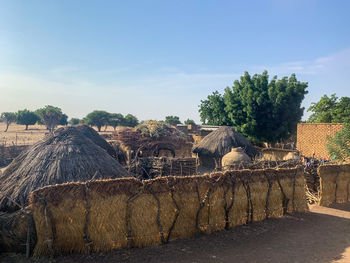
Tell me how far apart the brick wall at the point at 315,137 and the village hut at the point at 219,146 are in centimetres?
310

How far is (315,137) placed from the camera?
1664 centimetres

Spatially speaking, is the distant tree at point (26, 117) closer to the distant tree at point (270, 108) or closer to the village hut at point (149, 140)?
the distant tree at point (270, 108)

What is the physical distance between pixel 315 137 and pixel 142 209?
14633mm

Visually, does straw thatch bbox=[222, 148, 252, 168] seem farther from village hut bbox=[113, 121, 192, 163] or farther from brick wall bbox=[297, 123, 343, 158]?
brick wall bbox=[297, 123, 343, 158]

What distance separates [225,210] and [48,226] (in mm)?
3695

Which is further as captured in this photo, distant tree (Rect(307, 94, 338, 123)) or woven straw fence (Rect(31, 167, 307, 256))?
distant tree (Rect(307, 94, 338, 123))

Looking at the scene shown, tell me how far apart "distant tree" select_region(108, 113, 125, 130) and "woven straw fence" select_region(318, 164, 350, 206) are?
47.6m

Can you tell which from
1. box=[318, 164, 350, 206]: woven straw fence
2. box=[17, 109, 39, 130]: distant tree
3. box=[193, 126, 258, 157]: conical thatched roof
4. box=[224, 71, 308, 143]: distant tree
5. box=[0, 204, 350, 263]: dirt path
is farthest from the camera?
box=[17, 109, 39, 130]: distant tree

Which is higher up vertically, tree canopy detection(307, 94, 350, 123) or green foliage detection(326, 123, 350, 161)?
tree canopy detection(307, 94, 350, 123)

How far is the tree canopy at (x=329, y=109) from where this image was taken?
22.2 m

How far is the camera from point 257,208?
6.86 meters

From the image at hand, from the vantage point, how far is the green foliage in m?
12.0

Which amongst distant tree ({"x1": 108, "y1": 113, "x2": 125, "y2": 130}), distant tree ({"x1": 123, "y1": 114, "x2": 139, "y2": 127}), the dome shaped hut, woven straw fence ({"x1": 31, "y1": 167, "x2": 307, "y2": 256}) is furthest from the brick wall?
distant tree ({"x1": 108, "y1": 113, "x2": 125, "y2": 130})

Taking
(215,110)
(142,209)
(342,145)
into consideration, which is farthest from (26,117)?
(142,209)
